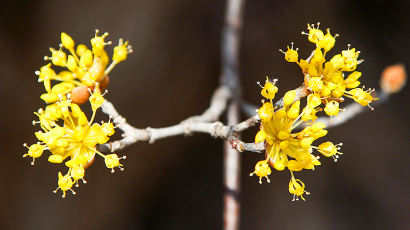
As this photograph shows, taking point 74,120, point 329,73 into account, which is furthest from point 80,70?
point 329,73

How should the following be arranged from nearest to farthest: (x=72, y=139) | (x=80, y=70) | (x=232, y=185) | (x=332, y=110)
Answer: (x=332, y=110) → (x=72, y=139) → (x=80, y=70) → (x=232, y=185)

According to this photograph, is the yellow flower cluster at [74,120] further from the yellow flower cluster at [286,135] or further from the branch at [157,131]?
the yellow flower cluster at [286,135]

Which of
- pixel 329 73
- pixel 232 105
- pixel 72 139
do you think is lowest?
pixel 72 139

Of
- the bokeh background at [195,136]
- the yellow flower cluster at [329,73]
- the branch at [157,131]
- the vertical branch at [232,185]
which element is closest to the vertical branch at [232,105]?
the vertical branch at [232,185]

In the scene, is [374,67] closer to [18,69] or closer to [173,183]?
[173,183]

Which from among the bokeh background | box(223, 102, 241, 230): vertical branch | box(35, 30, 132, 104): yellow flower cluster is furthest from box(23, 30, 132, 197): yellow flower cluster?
the bokeh background

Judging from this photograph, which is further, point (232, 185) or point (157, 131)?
point (232, 185)

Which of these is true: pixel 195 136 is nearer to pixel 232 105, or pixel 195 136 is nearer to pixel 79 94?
pixel 232 105
